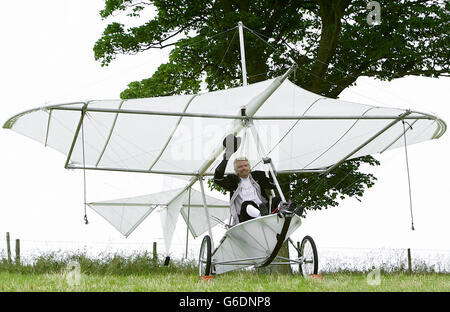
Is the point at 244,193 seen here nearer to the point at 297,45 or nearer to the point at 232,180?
the point at 232,180

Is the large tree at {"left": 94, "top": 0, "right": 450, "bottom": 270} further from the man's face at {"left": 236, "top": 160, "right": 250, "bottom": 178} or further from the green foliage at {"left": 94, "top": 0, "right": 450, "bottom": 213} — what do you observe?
the man's face at {"left": 236, "top": 160, "right": 250, "bottom": 178}

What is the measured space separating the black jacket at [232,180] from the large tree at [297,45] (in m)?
5.14

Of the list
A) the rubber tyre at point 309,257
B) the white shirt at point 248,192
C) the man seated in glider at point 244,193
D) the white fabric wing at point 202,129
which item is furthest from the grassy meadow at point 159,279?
the white fabric wing at point 202,129

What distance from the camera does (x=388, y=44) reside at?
13977 millimetres

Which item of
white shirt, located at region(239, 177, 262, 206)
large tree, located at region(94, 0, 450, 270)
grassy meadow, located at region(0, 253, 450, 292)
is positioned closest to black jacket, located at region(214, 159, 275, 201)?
white shirt, located at region(239, 177, 262, 206)

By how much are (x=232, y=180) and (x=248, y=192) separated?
27cm

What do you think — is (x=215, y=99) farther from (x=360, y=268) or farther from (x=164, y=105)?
(x=360, y=268)

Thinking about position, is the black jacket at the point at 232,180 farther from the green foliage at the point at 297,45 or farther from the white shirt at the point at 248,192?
the green foliage at the point at 297,45

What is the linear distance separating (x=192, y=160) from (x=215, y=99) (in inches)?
86.2

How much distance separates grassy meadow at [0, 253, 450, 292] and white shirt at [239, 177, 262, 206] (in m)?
1.07

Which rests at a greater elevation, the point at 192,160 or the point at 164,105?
the point at 164,105

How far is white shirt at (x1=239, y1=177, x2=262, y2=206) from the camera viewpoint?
800 centimetres

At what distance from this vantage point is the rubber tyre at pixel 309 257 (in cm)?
805
